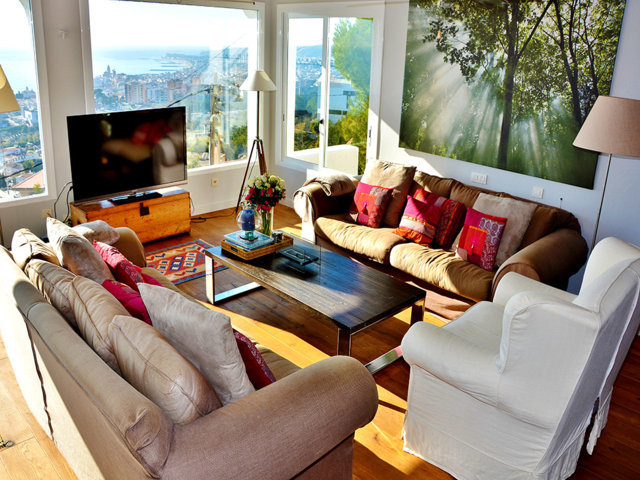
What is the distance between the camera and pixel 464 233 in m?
4.32

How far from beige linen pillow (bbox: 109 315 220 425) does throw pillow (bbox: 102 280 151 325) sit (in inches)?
13.4

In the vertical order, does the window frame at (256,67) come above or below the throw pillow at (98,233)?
above

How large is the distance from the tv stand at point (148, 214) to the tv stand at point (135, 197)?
18 millimetres

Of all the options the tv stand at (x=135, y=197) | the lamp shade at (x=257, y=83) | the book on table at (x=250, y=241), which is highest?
the lamp shade at (x=257, y=83)

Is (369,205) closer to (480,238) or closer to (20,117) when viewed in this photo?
(480,238)

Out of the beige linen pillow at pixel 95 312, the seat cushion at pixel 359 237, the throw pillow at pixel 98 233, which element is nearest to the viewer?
the beige linen pillow at pixel 95 312

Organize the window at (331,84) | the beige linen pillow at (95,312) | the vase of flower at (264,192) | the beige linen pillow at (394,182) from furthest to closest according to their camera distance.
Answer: the window at (331,84) < the beige linen pillow at (394,182) < the vase of flower at (264,192) < the beige linen pillow at (95,312)

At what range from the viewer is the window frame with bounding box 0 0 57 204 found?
4723 millimetres

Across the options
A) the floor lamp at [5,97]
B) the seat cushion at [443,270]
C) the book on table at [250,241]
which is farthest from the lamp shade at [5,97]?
the seat cushion at [443,270]

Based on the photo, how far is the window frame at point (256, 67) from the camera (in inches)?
199

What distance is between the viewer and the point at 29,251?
2.78m

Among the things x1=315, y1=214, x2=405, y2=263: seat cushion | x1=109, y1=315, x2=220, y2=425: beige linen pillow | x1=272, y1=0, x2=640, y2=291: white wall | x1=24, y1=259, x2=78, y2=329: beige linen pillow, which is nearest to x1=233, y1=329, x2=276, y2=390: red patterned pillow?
x1=109, y1=315, x2=220, y2=425: beige linen pillow

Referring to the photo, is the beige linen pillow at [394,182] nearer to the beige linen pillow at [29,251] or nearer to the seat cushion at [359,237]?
the seat cushion at [359,237]

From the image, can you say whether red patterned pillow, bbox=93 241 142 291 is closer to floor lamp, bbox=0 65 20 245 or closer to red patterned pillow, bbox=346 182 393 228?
floor lamp, bbox=0 65 20 245
